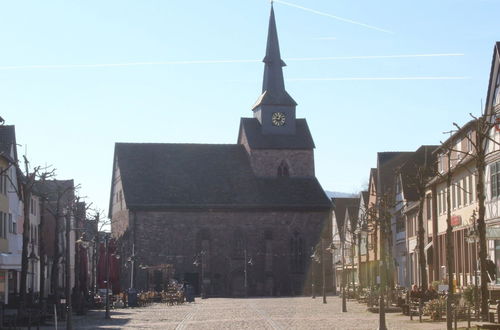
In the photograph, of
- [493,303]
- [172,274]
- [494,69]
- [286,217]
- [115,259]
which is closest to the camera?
[493,303]

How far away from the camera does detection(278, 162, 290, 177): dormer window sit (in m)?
104

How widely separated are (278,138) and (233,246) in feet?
40.0

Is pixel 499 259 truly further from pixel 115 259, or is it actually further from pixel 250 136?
pixel 250 136

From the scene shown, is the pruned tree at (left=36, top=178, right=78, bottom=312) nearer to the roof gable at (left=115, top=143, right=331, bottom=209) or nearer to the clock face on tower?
the roof gable at (left=115, top=143, right=331, bottom=209)

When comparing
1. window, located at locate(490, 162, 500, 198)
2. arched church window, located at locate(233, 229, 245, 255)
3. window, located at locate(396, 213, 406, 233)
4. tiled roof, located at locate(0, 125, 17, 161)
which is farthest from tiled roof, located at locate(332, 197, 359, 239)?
window, located at locate(490, 162, 500, 198)

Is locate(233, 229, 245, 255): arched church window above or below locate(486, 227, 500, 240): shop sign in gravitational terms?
above

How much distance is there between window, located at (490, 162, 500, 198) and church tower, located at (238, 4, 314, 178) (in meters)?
58.7

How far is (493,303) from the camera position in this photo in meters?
35.3

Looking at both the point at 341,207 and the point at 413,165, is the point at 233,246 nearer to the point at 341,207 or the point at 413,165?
the point at 341,207

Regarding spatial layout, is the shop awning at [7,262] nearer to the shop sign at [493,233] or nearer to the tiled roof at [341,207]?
the shop sign at [493,233]

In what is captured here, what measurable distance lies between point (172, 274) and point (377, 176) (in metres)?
23.7

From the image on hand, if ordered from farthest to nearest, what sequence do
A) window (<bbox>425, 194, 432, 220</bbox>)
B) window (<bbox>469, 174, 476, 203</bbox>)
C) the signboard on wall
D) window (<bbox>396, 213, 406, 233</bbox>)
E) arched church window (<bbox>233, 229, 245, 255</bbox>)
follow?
arched church window (<bbox>233, 229, 245, 255</bbox>)
window (<bbox>396, 213, 406, 233</bbox>)
window (<bbox>425, 194, 432, 220</bbox>)
the signboard on wall
window (<bbox>469, 174, 476, 203</bbox>)

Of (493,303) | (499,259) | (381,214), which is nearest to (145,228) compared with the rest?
(381,214)

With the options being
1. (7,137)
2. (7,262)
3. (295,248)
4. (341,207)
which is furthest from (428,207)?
(341,207)
